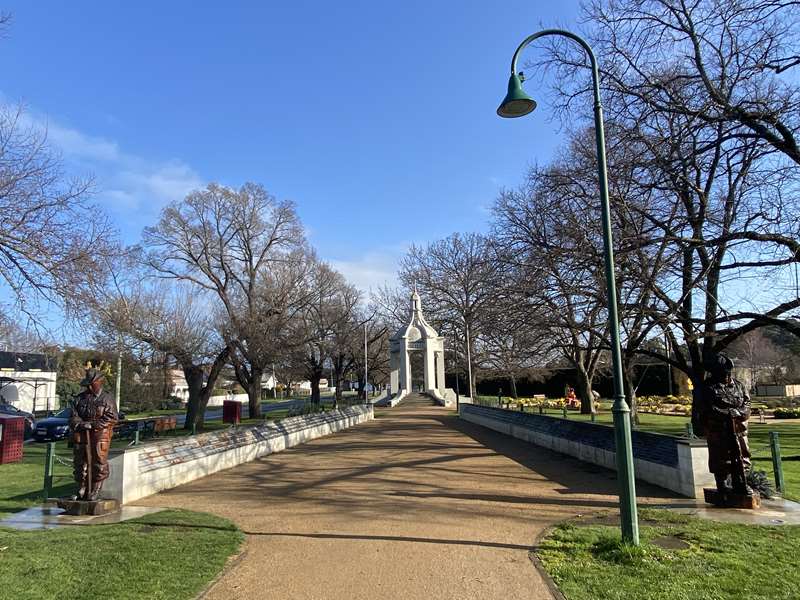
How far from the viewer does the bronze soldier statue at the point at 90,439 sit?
8648 mm

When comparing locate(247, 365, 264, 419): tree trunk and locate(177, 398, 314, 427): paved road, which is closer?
locate(247, 365, 264, 419): tree trunk

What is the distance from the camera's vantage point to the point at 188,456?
1159 centimetres

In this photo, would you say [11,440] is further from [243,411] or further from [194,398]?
[243,411]

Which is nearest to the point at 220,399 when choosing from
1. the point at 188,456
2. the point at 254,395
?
the point at 254,395

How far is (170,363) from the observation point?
30734 millimetres

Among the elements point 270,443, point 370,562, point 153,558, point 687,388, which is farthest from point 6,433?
point 687,388

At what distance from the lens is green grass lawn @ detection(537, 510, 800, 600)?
4.98 meters

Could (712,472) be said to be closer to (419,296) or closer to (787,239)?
(787,239)

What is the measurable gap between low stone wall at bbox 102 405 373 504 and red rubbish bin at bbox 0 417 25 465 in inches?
276

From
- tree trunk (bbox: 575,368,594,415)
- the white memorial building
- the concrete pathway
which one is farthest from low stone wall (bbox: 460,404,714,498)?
the white memorial building

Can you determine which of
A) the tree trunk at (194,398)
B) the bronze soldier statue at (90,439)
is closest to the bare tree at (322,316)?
the tree trunk at (194,398)

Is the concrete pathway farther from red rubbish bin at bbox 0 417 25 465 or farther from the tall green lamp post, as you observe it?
red rubbish bin at bbox 0 417 25 465

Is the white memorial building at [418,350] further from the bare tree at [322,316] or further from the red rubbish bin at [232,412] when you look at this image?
the red rubbish bin at [232,412]

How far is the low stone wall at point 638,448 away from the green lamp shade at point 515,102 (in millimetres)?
6289
